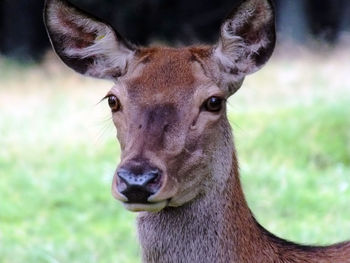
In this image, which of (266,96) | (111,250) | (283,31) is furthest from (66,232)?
(283,31)

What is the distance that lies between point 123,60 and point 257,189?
494cm

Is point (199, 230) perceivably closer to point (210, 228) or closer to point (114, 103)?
point (210, 228)

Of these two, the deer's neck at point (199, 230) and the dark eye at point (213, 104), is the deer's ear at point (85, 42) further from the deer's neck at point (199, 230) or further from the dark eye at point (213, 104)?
the deer's neck at point (199, 230)

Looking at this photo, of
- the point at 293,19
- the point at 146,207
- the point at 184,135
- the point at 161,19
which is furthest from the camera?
the point at 161,19

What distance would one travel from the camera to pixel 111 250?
25.8 feet

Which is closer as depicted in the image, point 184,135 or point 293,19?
point 184,135

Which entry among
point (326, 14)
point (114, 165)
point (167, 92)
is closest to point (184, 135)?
point (167, 92)

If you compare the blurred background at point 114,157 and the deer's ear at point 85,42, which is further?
the blurred background at point 114,157

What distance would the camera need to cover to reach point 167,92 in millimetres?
4500

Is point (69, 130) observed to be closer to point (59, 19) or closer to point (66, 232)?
point (66, 232)

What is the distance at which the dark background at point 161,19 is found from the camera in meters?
25.7

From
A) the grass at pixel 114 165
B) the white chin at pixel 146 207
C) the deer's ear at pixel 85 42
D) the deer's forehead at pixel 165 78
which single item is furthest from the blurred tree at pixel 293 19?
the white chin at pixel 146 207

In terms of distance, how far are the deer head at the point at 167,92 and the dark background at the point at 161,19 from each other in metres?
19.5

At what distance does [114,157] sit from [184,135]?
6.71 metres
